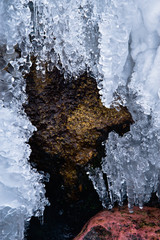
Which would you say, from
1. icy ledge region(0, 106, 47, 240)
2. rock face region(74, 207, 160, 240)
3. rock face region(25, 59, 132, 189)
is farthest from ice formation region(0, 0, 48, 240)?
rock face region(74, 207, 160, 240)

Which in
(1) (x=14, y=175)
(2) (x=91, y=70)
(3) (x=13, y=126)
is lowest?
(1) (x=14, y=175)

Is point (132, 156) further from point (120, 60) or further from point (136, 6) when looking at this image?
point (136, 6)

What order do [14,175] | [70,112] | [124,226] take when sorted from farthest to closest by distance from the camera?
[70,112], [14,175], [124,226]

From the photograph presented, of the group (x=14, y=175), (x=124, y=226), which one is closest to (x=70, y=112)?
(x=14, y=175)

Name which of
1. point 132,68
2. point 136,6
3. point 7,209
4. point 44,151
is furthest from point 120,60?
point 7,209

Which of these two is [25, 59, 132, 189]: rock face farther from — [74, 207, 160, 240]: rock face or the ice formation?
[74, 207, 160, 240]: rock face

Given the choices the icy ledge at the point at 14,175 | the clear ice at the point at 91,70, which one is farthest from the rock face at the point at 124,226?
the icy ledge at the point at 14,175

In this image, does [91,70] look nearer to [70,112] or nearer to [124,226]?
[70,112]
